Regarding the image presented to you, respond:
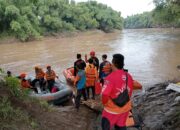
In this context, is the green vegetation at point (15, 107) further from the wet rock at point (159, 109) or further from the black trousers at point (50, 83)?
the black trousers at point (50, 83)

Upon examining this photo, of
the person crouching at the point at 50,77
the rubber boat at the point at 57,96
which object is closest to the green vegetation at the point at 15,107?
the rubber boat at the point at 57,96

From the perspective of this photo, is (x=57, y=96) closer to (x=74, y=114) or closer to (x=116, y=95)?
(x=74, y=114)

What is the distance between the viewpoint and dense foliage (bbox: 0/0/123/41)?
1799 inches

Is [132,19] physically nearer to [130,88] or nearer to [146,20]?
[146,20]

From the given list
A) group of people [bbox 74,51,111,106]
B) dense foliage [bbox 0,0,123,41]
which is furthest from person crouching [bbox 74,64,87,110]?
dense foliage [bbox 0,0,123,41]

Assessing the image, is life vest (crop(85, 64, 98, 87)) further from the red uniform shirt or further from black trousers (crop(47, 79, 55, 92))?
the red uniform shirt

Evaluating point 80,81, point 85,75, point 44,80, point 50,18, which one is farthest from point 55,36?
point 80,81

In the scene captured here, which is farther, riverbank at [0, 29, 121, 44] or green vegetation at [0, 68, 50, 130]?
riverbank at [0, 29, 121, 44]

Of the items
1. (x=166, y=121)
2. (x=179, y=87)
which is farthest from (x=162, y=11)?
(x=166, y=121)

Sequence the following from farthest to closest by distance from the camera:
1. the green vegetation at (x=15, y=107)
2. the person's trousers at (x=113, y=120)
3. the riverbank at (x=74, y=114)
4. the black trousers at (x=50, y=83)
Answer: the black trousers at (x=50, y=83) → the riverbank at (x=74, y=114) → the green vegetation at (x=15, y=107) → the person's trousers at (x=113, y=120)

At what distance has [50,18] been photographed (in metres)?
54.0

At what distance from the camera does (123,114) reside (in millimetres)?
4309

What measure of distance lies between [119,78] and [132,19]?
397ft

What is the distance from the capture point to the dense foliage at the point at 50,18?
45.7 m
